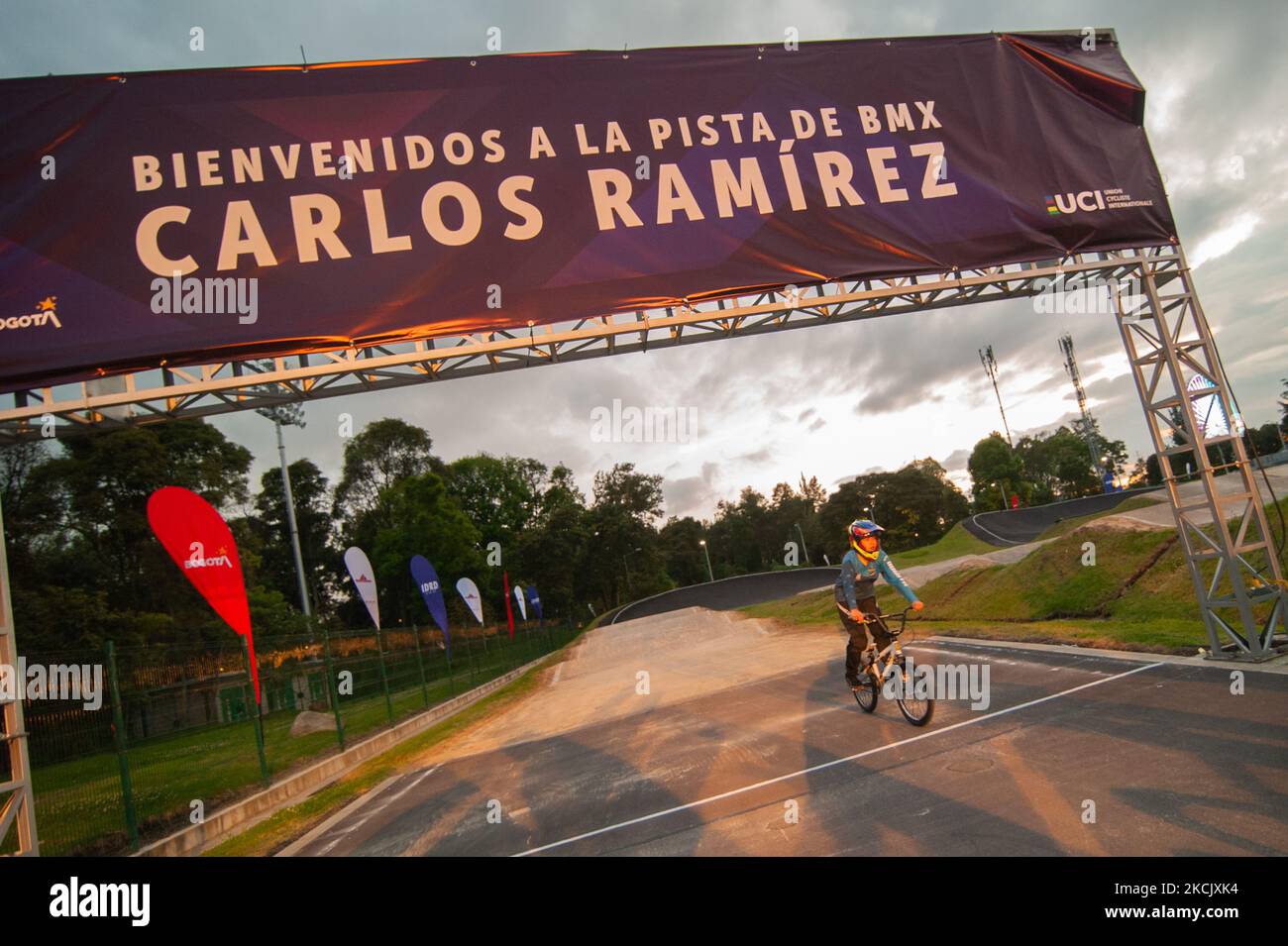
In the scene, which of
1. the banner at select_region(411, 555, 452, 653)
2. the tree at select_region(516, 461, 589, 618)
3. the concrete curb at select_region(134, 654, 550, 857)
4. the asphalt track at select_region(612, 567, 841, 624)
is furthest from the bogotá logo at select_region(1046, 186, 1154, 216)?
the tree at select_region(516, 461, 589, 618)

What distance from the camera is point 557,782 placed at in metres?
7.71

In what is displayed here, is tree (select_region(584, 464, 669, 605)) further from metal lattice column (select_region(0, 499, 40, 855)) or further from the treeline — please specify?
metal lattice column (select_region(0, 499, 40, 855))

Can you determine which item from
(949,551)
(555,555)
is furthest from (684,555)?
(949,551)

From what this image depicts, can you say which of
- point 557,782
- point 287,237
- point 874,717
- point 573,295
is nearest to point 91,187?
point 287,237

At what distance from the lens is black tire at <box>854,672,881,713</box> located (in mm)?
8008

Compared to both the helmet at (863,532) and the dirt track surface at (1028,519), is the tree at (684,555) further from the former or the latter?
the helmet at (863,532)

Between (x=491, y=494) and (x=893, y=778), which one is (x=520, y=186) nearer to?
(x=893, y=778)

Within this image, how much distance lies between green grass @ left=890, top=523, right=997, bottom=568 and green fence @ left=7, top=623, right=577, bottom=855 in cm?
2897

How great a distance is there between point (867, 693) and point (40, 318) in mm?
8932

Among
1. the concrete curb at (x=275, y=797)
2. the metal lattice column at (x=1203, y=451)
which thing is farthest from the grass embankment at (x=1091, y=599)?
the concrete curb at (x=275, y=797)

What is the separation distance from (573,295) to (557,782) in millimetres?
5201

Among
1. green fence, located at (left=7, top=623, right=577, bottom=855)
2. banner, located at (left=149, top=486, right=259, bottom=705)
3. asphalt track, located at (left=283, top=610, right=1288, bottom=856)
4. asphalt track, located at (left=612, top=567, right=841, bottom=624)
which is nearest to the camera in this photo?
asphalt track, located at (left=283, top=610, right=1288, bottom=856)

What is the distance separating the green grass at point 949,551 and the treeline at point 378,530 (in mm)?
7716
